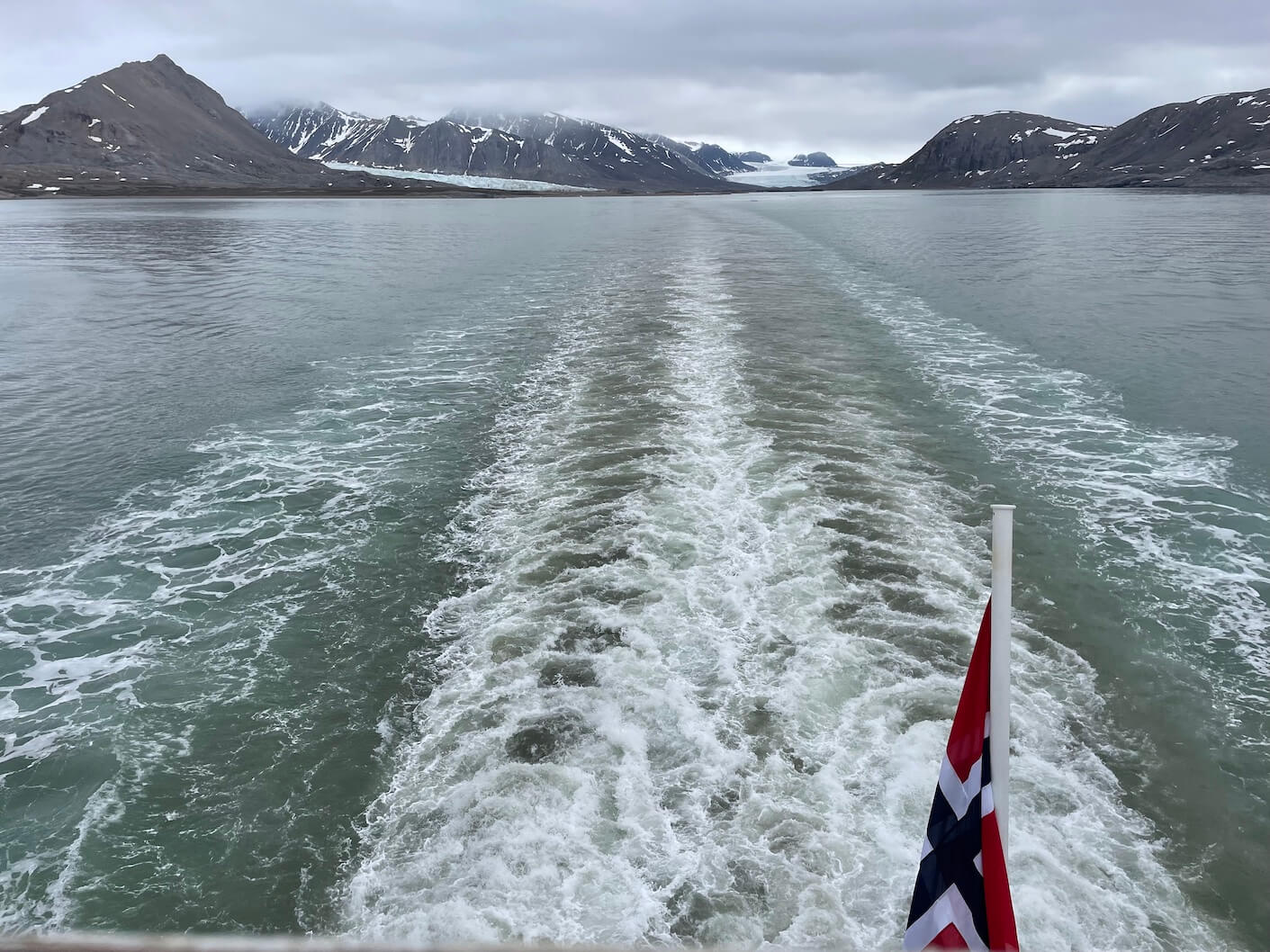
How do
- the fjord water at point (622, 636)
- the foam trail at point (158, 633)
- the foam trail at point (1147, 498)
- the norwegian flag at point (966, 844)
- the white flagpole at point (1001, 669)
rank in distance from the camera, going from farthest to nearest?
the foam trail at point (1147, 498) → the foam trail at point (158, 633) → the fjord water at point (622, 636) → the norwegian flag at point (966, 844) → the white flagpole at point (1001, 669)

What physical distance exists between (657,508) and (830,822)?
7298 mm

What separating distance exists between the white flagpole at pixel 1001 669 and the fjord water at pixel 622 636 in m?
3.15

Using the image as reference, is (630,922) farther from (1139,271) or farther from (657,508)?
(1139,271)

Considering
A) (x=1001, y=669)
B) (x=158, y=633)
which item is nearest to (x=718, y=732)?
(x=1001, y=669)

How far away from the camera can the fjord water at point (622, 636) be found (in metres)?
7.28

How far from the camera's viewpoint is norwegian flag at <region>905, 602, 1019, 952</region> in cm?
433

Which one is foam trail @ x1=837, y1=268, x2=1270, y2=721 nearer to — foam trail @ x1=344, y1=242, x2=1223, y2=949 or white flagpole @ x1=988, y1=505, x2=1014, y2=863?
foam trail @ x1=344, y1=242, x2=1223, y2=949

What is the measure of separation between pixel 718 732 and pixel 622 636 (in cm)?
224

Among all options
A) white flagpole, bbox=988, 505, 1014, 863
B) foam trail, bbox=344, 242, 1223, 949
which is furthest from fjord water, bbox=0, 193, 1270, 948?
white flagpole, bbox=988, 505, 1014, 863

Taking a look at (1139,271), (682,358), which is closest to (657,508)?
(682,358)

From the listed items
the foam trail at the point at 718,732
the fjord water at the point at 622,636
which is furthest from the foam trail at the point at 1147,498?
the foam trail at the point at 718,732

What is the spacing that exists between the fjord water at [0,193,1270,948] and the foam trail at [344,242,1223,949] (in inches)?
1.8

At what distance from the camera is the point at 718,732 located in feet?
29.1

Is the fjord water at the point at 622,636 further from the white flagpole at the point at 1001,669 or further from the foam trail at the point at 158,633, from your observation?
the white flagpole at the point at 1001,669
